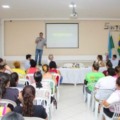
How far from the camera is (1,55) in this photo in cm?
1307

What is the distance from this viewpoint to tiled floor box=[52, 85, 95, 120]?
14.9 ft

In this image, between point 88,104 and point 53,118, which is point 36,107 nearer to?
point 53,118

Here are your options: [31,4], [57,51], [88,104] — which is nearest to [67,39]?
[57,51]

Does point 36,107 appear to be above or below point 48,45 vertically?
below

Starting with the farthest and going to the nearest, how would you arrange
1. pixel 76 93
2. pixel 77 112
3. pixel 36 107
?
pixel 76 93, pixel 77 112, pixel 36 107

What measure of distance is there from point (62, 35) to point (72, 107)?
8309 millimetres

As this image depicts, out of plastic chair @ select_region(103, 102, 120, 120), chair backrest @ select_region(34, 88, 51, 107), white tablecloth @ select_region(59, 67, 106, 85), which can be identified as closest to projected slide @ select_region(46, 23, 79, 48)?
white tablecloth @ select_region(59, 67, 106, 85)

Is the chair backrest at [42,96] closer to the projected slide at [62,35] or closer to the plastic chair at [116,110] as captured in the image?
the plastic chair at [116,110]

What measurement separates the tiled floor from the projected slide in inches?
249

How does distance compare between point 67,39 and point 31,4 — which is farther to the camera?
point 67,39

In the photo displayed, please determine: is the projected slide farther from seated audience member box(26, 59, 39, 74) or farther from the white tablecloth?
seated audience member box(26, 59, 39, 74)

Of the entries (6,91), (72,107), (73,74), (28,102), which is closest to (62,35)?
(73,74)

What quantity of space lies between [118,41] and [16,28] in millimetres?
5392

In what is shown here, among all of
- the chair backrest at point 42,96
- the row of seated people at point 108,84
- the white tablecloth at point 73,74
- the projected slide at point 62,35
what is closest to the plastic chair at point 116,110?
the row of seated people at point 108,84
